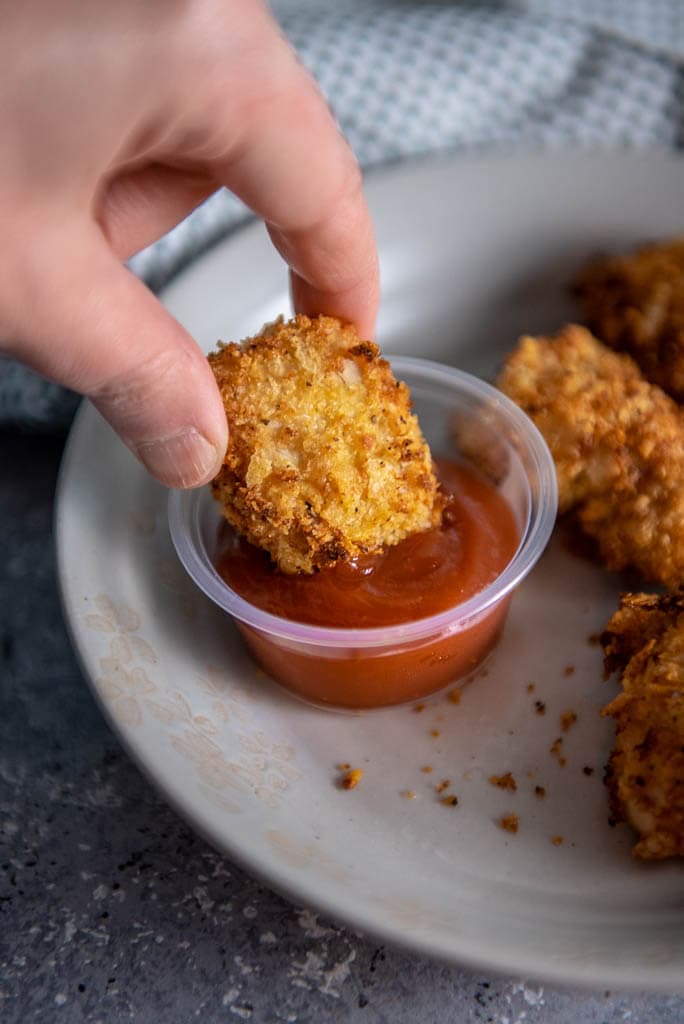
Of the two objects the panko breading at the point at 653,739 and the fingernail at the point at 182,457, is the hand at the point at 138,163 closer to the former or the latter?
the fingernail at the point at 182,457

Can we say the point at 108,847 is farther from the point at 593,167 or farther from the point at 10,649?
the point at 593,167

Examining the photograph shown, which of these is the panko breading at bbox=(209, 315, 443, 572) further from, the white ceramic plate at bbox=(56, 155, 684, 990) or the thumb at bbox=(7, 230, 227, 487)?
the white ceramic plate at bbox=(56, 155, 684, 990)

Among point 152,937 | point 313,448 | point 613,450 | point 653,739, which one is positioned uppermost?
point 313,448

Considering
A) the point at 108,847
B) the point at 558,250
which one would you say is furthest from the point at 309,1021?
the point at 558,250

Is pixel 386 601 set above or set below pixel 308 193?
below

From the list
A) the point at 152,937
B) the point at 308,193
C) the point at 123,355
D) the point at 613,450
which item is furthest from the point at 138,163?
the point at 152,937

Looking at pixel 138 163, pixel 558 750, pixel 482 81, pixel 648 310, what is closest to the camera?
pixel 138 163

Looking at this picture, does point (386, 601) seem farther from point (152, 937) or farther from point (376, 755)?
point (152, 937)
